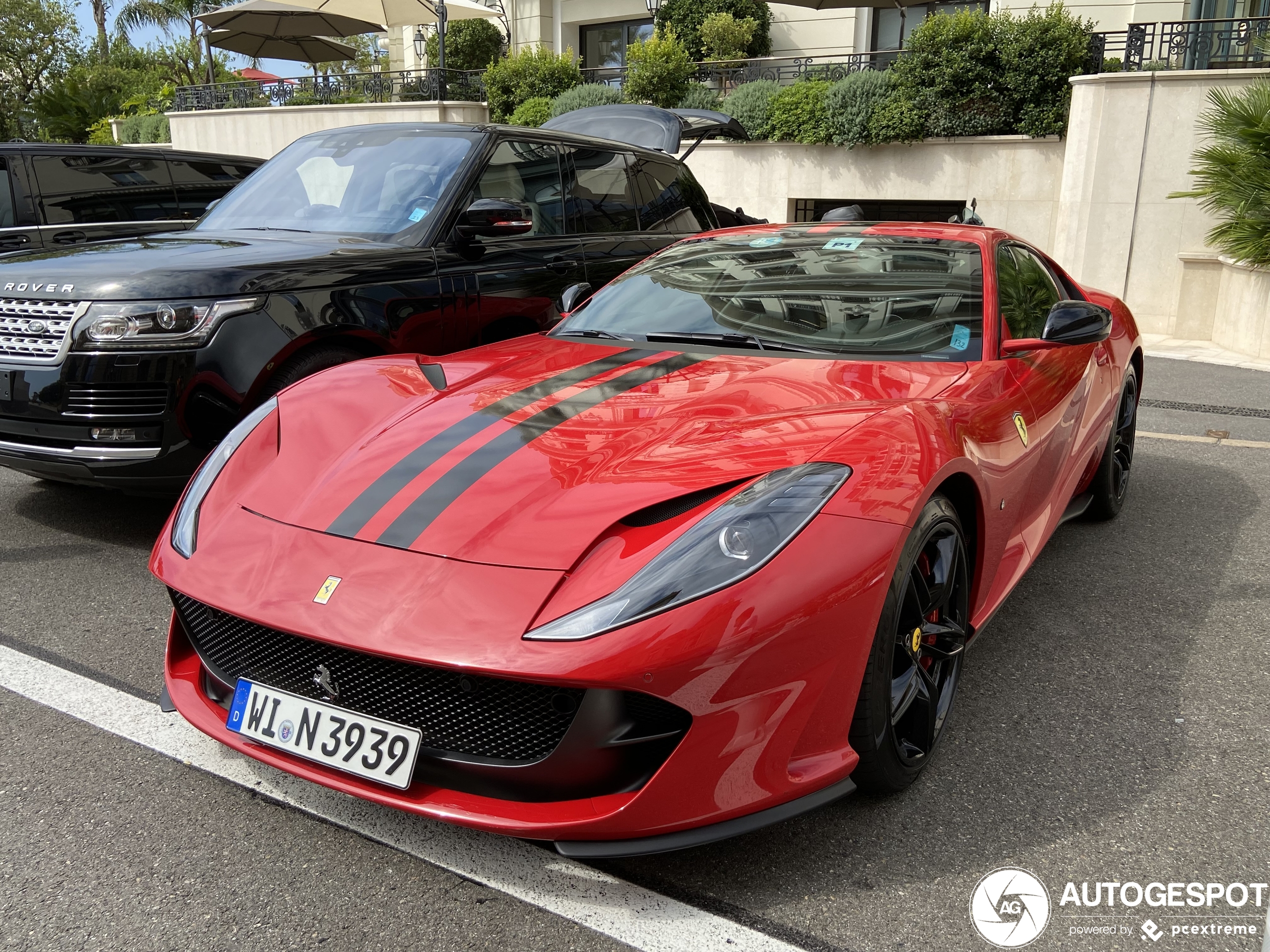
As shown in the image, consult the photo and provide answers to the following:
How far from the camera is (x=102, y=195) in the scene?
6.83m

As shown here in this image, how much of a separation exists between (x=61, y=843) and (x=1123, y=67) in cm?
1396

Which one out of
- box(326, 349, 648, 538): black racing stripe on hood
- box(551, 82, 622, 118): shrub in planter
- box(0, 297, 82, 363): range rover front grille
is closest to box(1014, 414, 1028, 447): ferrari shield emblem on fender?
box(326, 349, 648, 538): black racing stripe on hood

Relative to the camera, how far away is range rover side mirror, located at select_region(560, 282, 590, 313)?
3.94m

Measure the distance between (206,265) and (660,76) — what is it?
46.8 ft

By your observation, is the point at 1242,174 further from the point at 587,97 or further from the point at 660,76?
the point at 587,97

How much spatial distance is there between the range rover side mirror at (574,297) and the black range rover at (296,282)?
31.1 inches

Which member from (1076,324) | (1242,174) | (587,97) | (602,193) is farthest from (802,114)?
(1076,324)

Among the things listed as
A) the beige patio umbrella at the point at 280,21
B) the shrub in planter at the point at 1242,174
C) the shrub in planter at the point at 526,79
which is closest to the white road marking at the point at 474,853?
the shrub in planter at the point at 1242,174

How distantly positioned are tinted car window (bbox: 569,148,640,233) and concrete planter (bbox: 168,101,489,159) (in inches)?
573

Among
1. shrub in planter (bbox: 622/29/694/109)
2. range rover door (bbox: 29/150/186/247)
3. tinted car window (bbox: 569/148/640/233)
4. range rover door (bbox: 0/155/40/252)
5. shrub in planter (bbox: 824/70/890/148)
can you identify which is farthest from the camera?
shrub in planter (bbox: 622/29/694/109)

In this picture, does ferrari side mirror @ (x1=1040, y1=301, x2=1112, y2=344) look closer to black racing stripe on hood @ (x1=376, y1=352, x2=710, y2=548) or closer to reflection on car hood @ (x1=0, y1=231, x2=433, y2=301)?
black racing stripe on hood @ (x1=376, y1=352, x2=710, y2=548)

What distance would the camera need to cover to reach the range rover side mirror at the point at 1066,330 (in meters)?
3.12

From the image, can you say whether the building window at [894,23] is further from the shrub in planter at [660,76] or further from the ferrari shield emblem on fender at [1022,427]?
the ferrari shield emblem on fender at [1022,427]

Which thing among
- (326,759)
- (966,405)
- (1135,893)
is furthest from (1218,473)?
(326,759)
